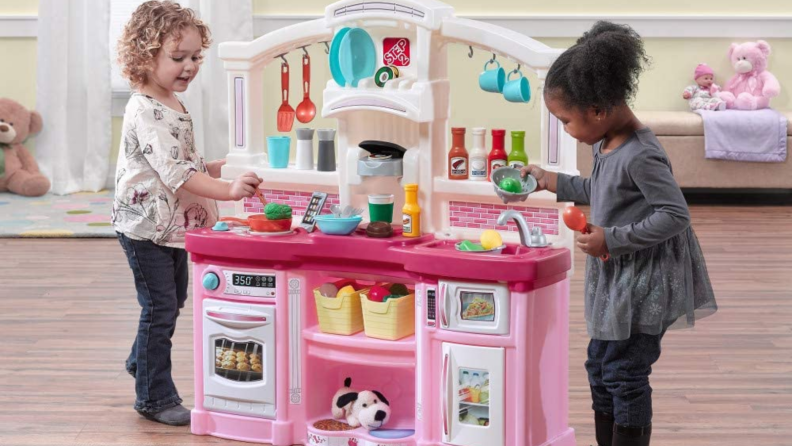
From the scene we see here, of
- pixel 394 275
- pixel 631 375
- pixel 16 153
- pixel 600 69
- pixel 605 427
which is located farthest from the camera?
pixel 16 153

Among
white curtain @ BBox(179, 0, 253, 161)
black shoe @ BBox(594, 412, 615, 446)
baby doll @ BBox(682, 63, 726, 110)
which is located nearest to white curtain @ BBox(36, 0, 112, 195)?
white curtain @ BBox(179, 0, 253, 161)

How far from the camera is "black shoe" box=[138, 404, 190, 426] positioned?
2553 mm

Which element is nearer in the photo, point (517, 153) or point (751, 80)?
point (517, 153)

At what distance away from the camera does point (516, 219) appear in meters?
2.19

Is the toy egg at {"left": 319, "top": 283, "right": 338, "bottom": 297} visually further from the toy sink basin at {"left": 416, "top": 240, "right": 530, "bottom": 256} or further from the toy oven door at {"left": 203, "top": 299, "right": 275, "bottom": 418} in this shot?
the toy sink basin at {"left": 416, "top": 240, "right": 530, "bottom": 256}

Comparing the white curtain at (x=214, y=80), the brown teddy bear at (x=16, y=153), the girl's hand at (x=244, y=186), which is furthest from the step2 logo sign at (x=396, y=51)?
the brown teddy bear at (x=16, y=153)

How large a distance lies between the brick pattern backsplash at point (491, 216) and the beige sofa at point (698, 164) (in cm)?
297

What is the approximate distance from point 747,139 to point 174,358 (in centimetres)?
321

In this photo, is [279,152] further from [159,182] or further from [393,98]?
[393,98]

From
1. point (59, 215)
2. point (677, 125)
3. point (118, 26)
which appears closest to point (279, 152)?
point (59, 215)

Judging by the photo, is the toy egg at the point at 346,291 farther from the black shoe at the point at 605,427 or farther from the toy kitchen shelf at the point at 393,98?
the black shoe at the point at 605,427

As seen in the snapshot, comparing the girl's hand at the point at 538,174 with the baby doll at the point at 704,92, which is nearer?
the girl's hand at the point at 538,174

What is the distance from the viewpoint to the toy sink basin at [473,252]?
2.20 meters

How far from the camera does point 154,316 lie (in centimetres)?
253
